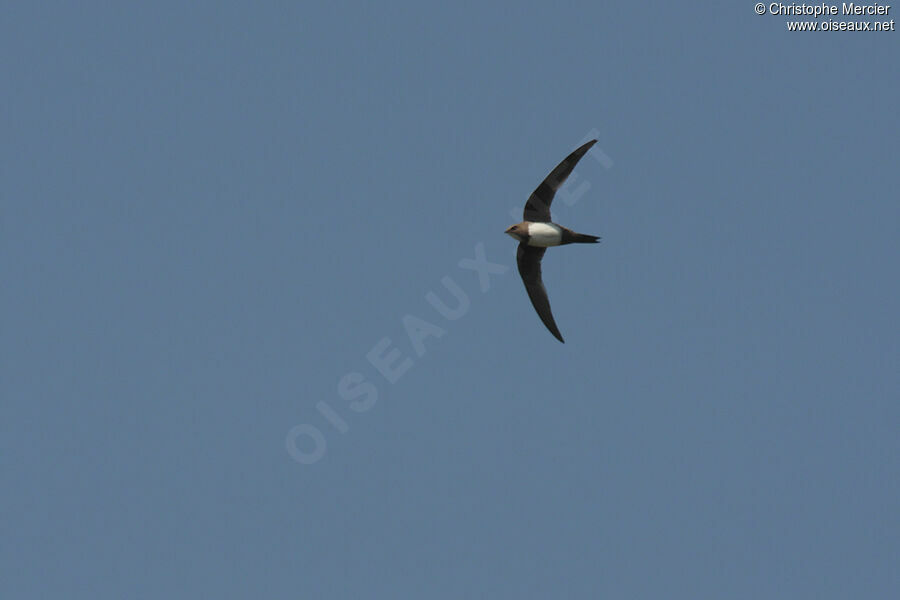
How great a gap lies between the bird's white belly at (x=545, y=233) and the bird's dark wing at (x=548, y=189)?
0.91 feet

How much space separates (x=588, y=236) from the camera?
39344 millimetres

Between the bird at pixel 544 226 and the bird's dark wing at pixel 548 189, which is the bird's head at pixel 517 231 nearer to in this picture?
the bird at pixel 544 226

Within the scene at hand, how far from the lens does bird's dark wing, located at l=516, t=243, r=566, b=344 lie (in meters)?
41.1

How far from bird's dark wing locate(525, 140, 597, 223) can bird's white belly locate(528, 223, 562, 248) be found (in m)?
0.28

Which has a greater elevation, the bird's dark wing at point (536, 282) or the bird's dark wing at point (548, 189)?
the bird's dark wing at point (548, 189)

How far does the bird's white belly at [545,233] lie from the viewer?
3975 centimetres

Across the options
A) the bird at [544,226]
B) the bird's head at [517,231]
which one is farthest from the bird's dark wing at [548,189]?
the bird's head at [517,231]

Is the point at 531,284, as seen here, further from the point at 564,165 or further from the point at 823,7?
the point at 823,7

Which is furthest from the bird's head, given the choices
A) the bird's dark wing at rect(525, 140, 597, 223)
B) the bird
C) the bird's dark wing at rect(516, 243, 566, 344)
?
the bird's dark wing at rect(516, 243, 566, 344)

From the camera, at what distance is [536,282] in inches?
1630

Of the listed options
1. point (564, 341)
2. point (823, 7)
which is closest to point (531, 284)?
point (564, 341)

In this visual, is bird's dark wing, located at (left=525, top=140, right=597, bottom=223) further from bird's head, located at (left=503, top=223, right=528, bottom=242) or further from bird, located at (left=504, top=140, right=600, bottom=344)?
bird's head, located at (left=503, top=223, right=528, bottom=242)

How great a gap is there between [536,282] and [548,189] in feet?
10.2

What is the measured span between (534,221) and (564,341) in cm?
376
